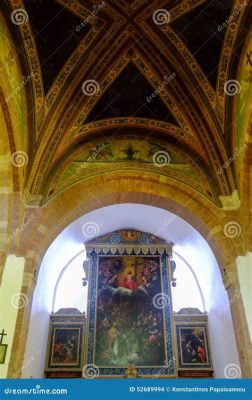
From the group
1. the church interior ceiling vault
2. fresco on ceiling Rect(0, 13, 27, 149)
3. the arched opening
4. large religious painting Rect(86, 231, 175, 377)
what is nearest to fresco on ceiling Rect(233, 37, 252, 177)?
the church interior ceiling vault

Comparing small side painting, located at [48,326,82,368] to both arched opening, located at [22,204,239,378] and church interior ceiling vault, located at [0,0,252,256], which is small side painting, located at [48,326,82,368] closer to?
arched opening, located at [22,204,239,378]

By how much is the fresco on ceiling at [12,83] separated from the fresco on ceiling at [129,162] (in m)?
1.38

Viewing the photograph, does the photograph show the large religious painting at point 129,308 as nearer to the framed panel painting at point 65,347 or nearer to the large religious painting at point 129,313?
the large religious painting at point 129,313

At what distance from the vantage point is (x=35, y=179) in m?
8.19

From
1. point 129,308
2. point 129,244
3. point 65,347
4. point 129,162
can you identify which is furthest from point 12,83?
point 65,347

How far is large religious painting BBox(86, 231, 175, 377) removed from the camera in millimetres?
9586

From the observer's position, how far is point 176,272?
36.7 feet

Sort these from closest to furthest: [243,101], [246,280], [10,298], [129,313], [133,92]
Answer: [10,298] < [246,280] < [243,101] < [133,92] < [129,313]

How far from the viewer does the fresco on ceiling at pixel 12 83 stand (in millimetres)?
6859

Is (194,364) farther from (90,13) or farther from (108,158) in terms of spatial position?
(90,13)

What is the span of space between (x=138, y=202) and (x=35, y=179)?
255 cm

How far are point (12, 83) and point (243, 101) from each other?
4568 millimetres

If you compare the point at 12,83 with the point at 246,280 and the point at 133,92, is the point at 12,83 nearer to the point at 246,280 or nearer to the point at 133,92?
the point at 133,92

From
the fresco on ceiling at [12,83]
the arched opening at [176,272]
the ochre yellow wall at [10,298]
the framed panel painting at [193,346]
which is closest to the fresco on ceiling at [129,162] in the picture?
the fresco on ceiling at [12,83]
